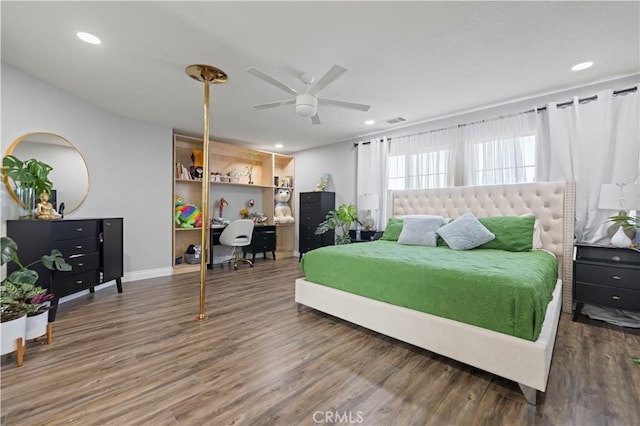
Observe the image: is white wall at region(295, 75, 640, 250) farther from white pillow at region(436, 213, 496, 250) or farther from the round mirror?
the round mirror

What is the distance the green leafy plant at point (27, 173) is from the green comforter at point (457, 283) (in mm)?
2899

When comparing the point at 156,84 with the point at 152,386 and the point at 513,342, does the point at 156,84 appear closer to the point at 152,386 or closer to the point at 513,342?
the point at 152,386

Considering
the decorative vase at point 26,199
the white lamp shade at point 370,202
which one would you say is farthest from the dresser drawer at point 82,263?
the white lamp shade at point 370,202

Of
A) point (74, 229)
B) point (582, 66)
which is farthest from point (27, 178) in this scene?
point (582, 66)

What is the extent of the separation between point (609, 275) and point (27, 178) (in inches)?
219

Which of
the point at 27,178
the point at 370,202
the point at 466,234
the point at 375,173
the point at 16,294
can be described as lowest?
the point at 16,294

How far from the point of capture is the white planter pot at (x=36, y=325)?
198 cm

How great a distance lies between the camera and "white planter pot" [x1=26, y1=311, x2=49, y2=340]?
1981 mm

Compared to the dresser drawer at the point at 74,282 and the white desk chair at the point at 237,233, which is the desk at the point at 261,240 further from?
the dresser drawer at the point at 74,282

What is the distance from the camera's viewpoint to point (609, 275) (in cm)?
250

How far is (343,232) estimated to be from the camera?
5.20m

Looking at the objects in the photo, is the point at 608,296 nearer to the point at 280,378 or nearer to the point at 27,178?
the point at 280,378

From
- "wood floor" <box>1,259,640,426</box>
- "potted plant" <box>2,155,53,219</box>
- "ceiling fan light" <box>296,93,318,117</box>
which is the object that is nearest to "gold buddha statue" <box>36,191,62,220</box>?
"potted plant" <box>2,155,53,219</box>

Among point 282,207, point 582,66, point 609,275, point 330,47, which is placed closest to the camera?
point 330,47
